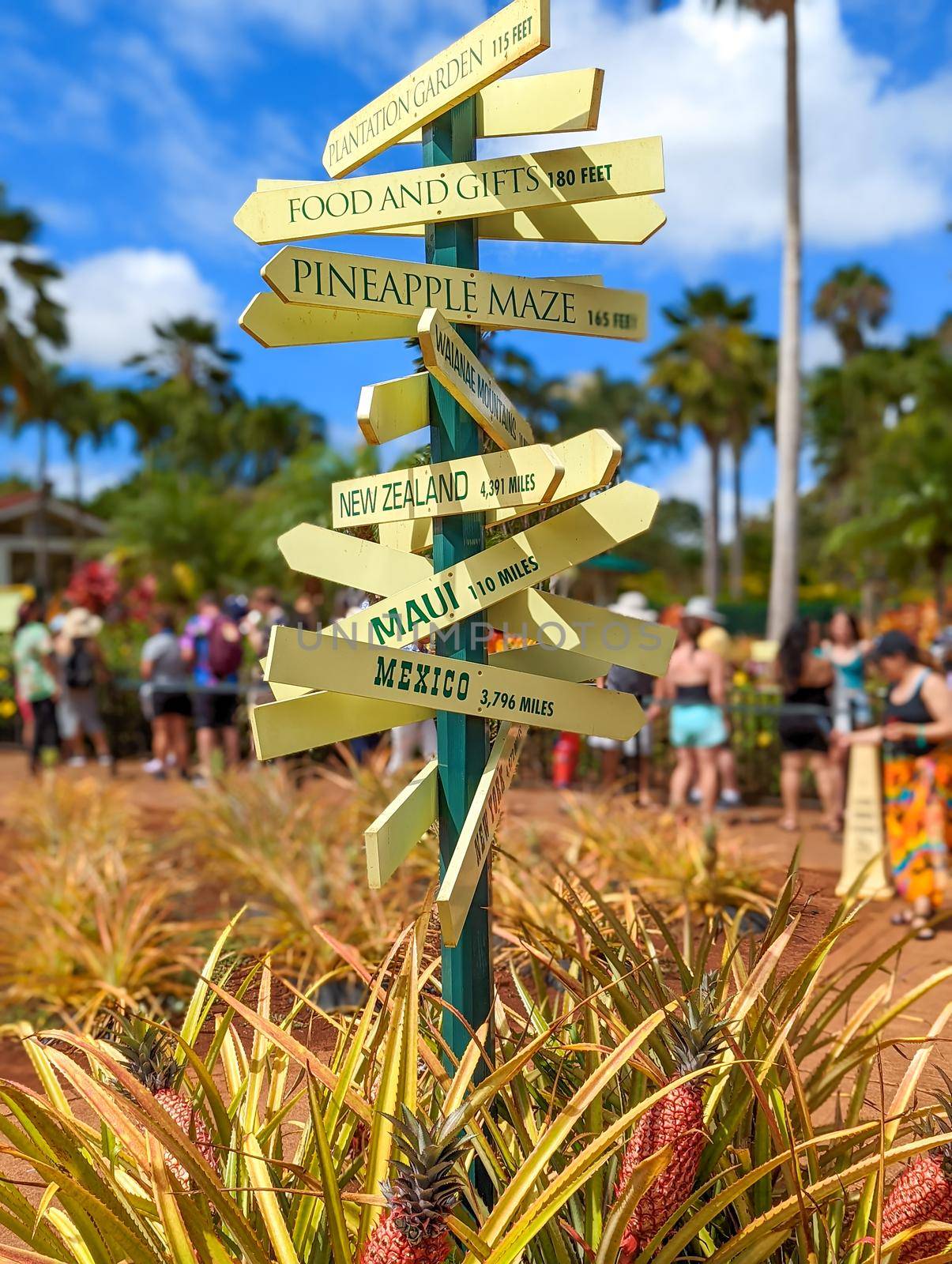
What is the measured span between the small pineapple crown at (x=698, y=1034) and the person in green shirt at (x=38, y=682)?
8.62 metres

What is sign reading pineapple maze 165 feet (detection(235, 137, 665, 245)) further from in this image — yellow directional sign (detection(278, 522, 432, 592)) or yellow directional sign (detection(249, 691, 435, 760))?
yellow directional sign (detection(249, 691, 435, 760))

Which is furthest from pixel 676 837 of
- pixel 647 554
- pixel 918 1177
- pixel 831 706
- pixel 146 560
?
pixel 647 554

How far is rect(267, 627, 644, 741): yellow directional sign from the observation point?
167cm

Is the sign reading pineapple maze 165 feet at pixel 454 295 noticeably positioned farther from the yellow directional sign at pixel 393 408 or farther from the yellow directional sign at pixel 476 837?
the yellow directional sign at pixel 476 837

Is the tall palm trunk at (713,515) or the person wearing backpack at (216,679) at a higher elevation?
the tall palm trunk at (713,515)

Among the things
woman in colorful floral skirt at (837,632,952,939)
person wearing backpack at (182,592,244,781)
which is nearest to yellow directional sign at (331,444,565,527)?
woman in colorful floral skirt at (837,632,952,939)

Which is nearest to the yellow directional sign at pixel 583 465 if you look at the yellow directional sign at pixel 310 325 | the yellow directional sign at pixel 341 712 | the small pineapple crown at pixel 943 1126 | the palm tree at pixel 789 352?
the yellow directional sign at pixel 341 712

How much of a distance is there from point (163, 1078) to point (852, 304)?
46.3 m

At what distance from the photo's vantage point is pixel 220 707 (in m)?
8.34

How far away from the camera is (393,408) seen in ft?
6.02

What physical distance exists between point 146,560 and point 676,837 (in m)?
26.2

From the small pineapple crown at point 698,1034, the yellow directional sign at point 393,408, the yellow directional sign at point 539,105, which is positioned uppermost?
the yellow directional sign at point 539,105

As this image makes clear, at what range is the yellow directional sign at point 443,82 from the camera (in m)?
1.69

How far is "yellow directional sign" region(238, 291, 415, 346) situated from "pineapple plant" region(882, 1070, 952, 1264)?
65.3 inches
